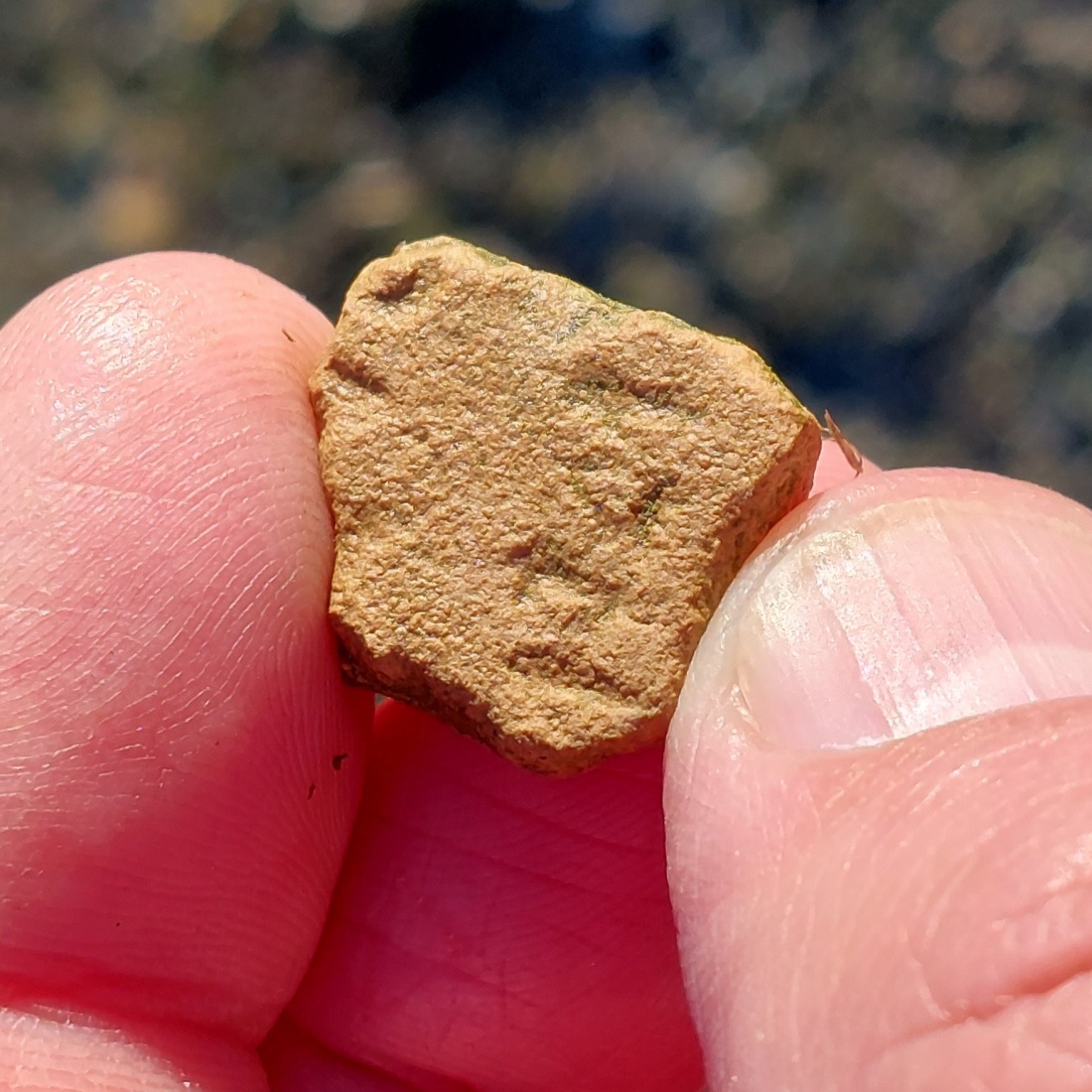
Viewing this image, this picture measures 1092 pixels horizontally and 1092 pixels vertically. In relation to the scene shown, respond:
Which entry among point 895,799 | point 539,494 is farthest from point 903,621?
point 539,494

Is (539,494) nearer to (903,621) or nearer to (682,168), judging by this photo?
(903,621)

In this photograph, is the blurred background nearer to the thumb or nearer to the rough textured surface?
the rough textured surface

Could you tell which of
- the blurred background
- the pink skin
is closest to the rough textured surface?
the pink skin

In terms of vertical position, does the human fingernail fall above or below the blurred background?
above

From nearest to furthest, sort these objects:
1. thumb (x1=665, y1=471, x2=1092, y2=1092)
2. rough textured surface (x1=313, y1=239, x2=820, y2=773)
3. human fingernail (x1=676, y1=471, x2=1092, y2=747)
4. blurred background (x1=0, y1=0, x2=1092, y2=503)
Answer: thumb (x1=665, y1=471, x2=1092, y2=1092)
human fingernail (x1=676, y1=471, x2=1092, y2=747)
rough textured surface (x1=313, y1=239, x2=820, y2=773)
blurred background (x1=0, y1=0, x2=1092, y2=503)

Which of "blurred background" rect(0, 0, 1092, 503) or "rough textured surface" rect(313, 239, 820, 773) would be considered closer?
"rough textured surface" rect(313, 239, 820, 773)

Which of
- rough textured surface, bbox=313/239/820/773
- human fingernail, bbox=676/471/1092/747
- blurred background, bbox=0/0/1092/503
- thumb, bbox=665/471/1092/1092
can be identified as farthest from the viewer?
blurred background, bbox=0/0/1092/503

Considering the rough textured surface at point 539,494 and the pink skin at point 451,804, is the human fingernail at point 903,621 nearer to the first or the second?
the pink skin at point 451,804
